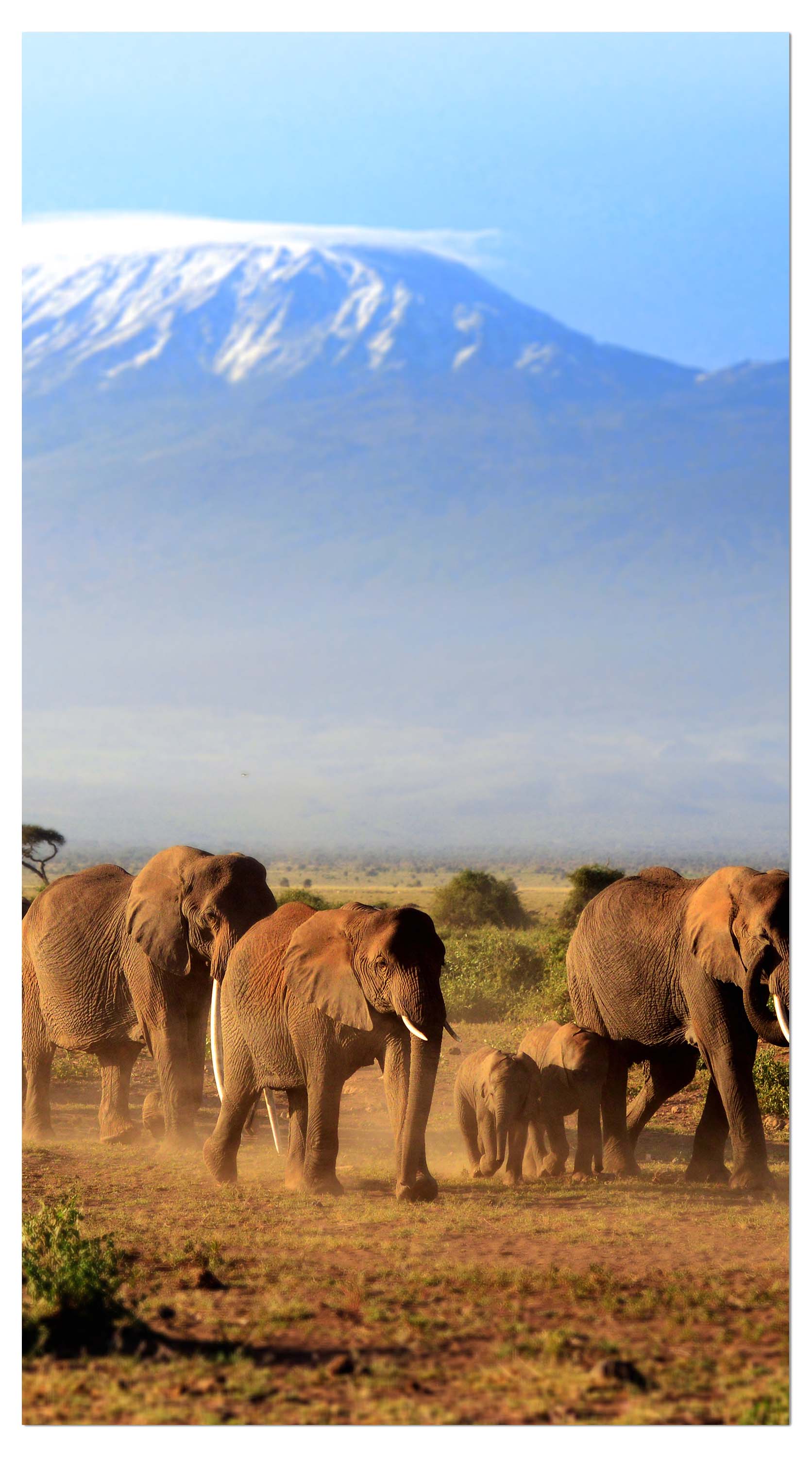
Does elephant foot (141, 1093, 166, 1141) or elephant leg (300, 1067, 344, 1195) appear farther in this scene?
elephant foot (141, 1093, 166, 1141)

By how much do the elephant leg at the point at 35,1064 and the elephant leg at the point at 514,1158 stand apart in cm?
520

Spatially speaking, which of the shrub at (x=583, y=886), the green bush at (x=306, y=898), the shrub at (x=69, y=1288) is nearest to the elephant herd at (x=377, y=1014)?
the shrub at (x=69, y=1288)

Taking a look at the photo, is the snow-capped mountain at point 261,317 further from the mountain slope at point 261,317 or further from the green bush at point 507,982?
the green bush at point 507,982

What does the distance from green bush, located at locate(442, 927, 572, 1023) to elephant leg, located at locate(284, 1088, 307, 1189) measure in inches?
396

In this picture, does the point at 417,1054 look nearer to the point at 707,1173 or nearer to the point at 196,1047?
the point at 707,1173

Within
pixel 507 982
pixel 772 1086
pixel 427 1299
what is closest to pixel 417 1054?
pixel 427 1299

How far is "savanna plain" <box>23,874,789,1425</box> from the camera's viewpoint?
6.92 metres

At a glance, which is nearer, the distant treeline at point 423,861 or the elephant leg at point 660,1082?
the elephant leg at point 660,1082

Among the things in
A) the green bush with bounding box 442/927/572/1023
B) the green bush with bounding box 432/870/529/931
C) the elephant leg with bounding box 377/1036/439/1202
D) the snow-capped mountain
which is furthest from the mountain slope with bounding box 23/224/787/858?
the elephant leg with bounding box 377/1036/439/1202

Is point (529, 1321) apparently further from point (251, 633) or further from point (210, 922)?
point (251, 633)

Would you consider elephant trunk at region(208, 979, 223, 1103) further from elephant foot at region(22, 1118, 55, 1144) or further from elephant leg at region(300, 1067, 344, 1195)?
elephant foot at region(22, 1118, 55, 1144)

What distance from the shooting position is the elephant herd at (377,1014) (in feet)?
38.0

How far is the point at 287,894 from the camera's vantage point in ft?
121
